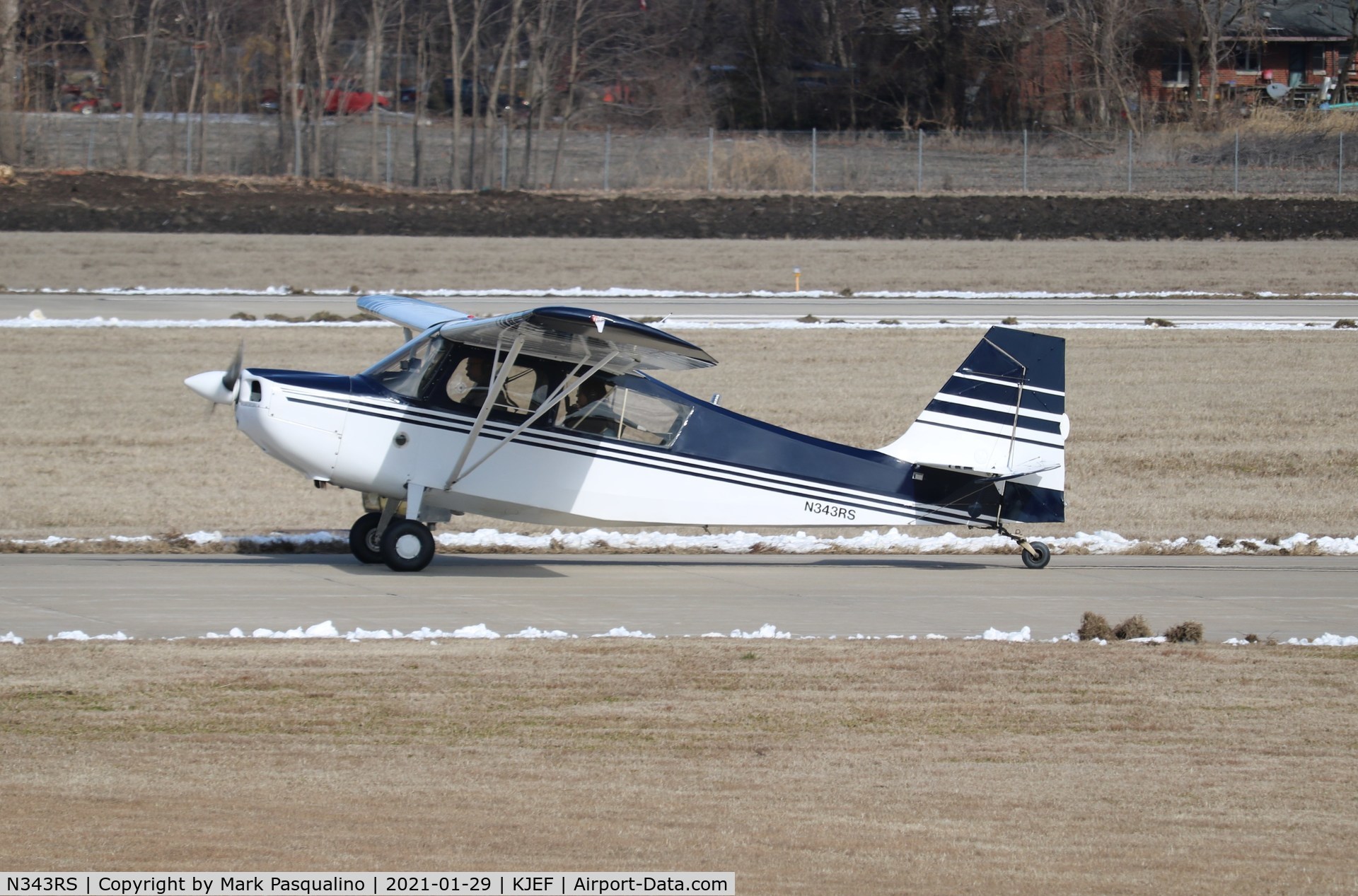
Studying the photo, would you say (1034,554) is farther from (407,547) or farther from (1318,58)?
(1318,58)

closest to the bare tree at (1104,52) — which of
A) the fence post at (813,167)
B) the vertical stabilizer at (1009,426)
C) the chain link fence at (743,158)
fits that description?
the chain link fence at (743,158)

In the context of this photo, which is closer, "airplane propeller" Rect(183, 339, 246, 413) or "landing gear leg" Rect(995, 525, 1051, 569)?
"airplane propeller" Rect(183, 339, 246, 413)

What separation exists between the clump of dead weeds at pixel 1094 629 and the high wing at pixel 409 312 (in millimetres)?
6577

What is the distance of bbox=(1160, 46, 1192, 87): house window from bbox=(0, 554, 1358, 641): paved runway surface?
59567 mm

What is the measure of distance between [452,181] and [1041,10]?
28703mm

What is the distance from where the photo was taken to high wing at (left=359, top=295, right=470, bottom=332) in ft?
47.0

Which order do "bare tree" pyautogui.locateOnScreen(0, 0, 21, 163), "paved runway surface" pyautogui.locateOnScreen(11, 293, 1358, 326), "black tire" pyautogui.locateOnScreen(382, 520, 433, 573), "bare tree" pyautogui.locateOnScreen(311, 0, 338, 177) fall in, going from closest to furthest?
1. "black tire" pyautogui.locateOnScreen(382, 520, 433, 573)
2. "paved runway surface" pyautogui.locateOnScreen(11, 293, 1358, 326)
3. "bare tree" pyautogui.locateOnScreen(0, 0, 21, 163)
4. "bare tree" pyautogui.locateOnScreen(311, 0, 338, 177)

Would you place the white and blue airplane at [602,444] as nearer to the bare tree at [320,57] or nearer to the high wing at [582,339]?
the high wing at [582,339]

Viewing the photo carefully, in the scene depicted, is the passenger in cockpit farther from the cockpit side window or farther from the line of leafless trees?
the line of leafless trees

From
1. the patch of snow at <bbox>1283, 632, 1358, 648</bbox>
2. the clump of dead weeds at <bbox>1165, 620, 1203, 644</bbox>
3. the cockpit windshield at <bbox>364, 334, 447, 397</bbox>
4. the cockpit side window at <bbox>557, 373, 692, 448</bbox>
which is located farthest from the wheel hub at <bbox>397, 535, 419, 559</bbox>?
the patch of snow at <bbox>1283, 632, 1358, 648</bbox>

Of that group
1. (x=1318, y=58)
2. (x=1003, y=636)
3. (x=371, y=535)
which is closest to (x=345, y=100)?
(x=1318, y=58)

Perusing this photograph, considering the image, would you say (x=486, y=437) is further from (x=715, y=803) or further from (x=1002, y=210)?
(x=1002, y=210)

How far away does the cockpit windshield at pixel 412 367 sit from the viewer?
41.5 feet

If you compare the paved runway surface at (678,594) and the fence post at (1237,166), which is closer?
the paved runway surface at (678,594)
